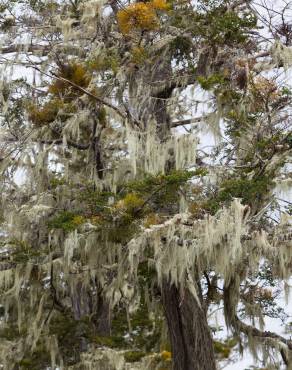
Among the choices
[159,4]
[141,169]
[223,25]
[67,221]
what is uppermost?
[159,4]

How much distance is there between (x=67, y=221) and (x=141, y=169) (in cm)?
126

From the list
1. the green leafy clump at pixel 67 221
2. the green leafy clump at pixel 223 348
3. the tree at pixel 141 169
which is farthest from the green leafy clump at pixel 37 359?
the green leafy clump at pixel 223 348

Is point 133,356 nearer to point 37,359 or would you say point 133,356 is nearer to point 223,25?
point 37,359

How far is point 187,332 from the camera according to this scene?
7.41m

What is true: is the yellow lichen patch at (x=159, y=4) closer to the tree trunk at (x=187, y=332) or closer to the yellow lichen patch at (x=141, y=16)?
the yellow lichen patch at (x=141, y=16)

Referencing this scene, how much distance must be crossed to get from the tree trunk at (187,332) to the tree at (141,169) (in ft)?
0.05

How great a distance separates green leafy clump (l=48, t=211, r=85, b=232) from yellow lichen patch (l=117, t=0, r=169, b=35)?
6.14 ft

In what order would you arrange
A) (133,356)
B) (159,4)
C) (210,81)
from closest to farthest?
(210,81) → (159,4) → (133,356)

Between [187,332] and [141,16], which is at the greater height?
[141,16]

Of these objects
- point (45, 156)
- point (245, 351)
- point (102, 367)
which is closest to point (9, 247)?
point (45, 156)

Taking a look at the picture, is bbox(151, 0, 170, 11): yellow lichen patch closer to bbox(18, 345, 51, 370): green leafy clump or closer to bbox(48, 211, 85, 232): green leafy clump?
bbox(48, 211, 85, 232): green leafy clump

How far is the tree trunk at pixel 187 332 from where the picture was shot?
23.9 ft

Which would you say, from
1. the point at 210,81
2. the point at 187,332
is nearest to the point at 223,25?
the point at 210,81

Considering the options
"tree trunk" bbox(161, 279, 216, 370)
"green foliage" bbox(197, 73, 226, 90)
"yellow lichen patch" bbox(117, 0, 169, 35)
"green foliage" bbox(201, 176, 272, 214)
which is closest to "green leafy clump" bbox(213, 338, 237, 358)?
"tree trunk" bbox(161, 279, 216, 370)
